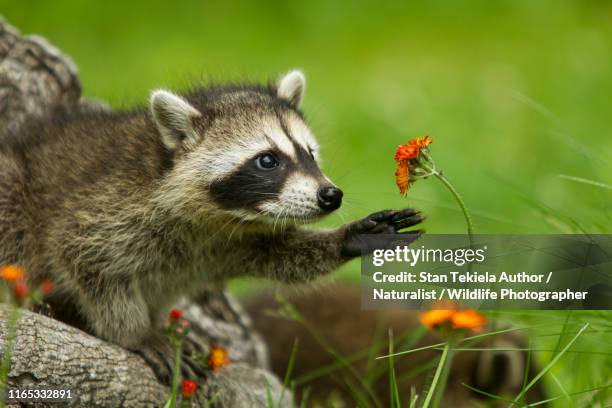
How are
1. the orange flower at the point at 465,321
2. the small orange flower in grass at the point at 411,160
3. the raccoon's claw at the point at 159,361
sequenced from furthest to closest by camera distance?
1. the raccoon's claw at the point at 159,361
2. the small orange flower in grass at the point at 411,160
3. the orange flower at the point at 465,321

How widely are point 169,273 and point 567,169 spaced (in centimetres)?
497

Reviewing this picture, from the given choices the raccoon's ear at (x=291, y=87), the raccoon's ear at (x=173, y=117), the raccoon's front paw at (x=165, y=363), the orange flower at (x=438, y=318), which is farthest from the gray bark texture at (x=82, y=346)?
the raccoon's ear at (x=291, y=87)

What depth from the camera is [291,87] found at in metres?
5.00

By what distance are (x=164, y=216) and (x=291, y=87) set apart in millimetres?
1085

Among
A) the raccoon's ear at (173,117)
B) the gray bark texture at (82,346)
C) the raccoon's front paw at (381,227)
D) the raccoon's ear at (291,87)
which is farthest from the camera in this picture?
the raccoon's ear at (291,87)

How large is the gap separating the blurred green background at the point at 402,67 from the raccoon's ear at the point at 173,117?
140 inches

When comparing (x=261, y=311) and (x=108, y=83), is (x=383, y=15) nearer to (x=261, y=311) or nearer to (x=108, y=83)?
(x=108, y=83)

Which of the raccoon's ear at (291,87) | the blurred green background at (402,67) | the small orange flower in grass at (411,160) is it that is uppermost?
the blurred green background at (402,67)

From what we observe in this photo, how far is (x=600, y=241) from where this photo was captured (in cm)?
391

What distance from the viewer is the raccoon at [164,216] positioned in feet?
14.4

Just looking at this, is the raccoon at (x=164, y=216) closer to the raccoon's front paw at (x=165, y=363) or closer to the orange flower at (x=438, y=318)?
the raccoon's front paw at (x=165, y=363)

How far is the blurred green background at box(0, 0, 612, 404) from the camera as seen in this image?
8.67 metres

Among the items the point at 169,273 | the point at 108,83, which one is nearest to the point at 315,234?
the point at 169,273

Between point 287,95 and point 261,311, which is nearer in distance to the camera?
point 287,95
